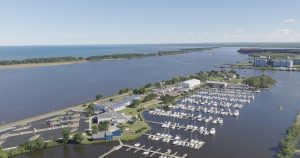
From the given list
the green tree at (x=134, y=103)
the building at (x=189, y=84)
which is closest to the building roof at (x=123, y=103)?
the green tree at (x=134, y=103)

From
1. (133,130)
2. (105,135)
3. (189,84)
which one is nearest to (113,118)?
(133,130)

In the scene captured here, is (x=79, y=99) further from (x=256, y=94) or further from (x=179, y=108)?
(x=256, y=94)

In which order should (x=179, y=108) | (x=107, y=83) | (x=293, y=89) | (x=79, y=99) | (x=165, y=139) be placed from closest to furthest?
1. (x=165, y=139)
2. (x=179, y=108)
3. (x=79, y=99)
4. (x=293, y=89)
5. (x=107, y=83)

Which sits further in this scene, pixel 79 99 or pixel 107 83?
pixel 107 83

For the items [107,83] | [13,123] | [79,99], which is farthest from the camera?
[107,83]

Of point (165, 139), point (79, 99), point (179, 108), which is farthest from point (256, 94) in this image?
point (79, 99)

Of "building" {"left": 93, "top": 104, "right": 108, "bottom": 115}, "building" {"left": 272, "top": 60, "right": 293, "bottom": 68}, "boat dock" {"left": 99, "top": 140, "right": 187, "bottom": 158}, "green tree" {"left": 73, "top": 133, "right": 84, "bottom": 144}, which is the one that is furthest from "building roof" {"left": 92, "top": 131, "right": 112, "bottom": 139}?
"building" {"left": 272, "top": 60, "right": 293, "bottom": 68}

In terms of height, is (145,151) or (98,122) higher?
(98,122)

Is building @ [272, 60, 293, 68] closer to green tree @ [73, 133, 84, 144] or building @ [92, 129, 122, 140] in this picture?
building @ [92, 129, 122, 140]

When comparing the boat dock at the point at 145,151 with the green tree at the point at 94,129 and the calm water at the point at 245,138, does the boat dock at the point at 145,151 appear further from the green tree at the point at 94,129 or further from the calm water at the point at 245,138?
the green tree at the point at 94,129

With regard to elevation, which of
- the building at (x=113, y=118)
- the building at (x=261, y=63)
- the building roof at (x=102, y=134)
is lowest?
the building roof at (x=102, y=134)

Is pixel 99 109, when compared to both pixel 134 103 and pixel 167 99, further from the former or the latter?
pixel 167 99
